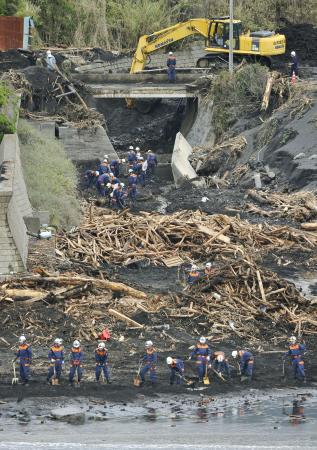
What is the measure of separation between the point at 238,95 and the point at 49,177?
17979mm

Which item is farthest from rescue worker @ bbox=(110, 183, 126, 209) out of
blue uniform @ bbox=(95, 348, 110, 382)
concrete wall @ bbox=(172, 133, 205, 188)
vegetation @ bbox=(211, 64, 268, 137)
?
blue uniform @ bbox=(95, 348, 110, 382)

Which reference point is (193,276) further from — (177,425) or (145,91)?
(145,91)

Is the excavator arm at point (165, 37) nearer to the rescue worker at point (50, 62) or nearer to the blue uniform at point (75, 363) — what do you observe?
the rescue worker at point (50, 62)

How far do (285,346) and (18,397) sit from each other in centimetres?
704

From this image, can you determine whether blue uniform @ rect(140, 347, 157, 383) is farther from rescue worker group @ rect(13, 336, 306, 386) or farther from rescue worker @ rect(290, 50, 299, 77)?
rescue worker @ rect(290, 50, 299, 77)

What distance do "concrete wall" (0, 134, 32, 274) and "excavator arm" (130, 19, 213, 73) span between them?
85.8 ft

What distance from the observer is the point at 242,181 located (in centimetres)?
5197

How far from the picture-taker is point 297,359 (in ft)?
99.9

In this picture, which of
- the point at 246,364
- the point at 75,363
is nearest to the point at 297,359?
the point at 246,364

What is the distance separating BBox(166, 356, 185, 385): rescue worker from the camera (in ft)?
96.6

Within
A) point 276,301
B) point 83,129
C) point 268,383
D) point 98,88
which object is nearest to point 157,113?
point 98,88

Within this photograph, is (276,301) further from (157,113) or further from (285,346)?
(157,113)

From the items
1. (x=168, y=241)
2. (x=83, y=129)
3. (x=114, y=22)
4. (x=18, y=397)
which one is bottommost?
(x=18, y=397)

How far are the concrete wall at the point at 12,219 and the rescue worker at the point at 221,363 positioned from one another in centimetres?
674
